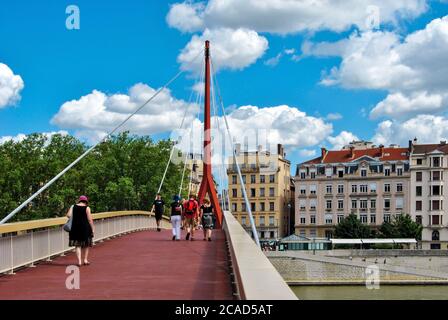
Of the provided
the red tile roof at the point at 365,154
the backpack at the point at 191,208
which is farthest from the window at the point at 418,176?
the backpack at the point at 191,208

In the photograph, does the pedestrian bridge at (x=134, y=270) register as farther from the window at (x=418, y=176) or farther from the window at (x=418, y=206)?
the window at (x=418, y=206)

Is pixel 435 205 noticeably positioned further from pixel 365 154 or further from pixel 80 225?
pixel 80 225

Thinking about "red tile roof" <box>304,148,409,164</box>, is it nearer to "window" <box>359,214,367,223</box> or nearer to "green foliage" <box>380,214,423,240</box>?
"window" <box>359,214,367,223</box>

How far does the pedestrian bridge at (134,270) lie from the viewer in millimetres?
7832

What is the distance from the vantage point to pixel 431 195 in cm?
9094

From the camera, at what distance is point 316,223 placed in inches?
3898

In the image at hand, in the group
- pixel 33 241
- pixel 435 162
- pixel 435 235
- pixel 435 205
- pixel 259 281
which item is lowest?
pixel 435 235

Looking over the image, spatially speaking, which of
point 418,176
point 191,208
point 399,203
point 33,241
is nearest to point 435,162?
point 418,176

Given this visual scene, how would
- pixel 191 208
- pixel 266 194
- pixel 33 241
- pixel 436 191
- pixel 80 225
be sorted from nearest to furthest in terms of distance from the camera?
pixel 80 225 → pixel 33 241 → pixel 191 208 → pixel 436 191 → pixel 266 194

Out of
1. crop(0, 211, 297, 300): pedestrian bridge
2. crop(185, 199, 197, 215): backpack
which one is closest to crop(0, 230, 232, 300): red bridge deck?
crop(0, 211, 297, 300): pedestrian bridge

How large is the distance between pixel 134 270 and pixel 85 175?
5784cm

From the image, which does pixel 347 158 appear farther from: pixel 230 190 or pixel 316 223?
pixel 230 190
